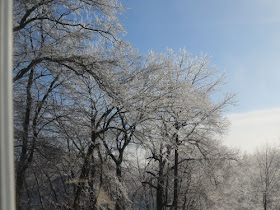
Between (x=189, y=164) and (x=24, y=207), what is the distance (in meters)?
12.7

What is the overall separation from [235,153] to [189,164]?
13.7ft

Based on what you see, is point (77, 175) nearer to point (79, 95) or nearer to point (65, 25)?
point (79, 95)

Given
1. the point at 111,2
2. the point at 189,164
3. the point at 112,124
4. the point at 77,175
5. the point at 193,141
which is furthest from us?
the point at 189,164

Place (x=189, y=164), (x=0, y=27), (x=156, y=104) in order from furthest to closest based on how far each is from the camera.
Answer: (x=189, y=164) < (x=156, y=104) < (x=0, y=27)

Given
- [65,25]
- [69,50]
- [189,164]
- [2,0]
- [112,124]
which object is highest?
[65,25]

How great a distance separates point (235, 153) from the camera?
44.9 feet

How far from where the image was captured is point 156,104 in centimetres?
676

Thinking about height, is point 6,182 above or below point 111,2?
below

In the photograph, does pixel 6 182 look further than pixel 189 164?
No

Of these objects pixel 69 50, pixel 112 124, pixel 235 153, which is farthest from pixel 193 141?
pixel 69 50

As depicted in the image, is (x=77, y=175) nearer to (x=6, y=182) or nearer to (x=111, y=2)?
(x=111, y=2)

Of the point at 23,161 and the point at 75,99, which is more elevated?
the point at 75,99

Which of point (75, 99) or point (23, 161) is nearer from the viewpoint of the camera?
point (23, 161)

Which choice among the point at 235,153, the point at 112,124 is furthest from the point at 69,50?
the point at 235,153
